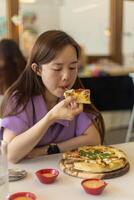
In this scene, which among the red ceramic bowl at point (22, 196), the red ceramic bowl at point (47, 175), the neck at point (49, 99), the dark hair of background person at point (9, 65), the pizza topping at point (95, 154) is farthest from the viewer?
the dark hair of background person at point (9, 65)

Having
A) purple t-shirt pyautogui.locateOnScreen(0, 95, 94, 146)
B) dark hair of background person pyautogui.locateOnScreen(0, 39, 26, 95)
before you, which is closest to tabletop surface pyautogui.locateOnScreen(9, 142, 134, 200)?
purple t-shirt pyautogui.locateOnScreen(0, 95, 94, 146)

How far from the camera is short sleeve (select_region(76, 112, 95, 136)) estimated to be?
1.59 meters

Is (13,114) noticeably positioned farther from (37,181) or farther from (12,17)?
(12,17)

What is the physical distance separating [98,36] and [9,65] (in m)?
2.02

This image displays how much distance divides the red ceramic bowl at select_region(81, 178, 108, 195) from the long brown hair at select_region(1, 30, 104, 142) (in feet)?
1.62

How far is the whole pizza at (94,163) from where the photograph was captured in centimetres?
A: 120

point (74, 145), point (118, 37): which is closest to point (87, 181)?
point (74, 145)

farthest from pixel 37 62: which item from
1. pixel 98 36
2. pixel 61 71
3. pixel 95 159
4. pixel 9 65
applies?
pixel 98 36

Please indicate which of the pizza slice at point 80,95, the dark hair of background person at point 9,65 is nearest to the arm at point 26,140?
the pizza slice at point 80,95

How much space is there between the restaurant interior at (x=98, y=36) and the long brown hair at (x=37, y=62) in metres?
2.30

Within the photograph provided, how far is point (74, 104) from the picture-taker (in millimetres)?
1373

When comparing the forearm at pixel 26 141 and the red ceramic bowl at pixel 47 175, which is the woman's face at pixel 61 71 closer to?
the forearm at pixel 26 141

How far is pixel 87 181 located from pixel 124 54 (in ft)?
12.3

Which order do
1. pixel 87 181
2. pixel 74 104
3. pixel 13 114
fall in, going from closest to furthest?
pixel 87 181
pixel 74 104
pixel 13 114
